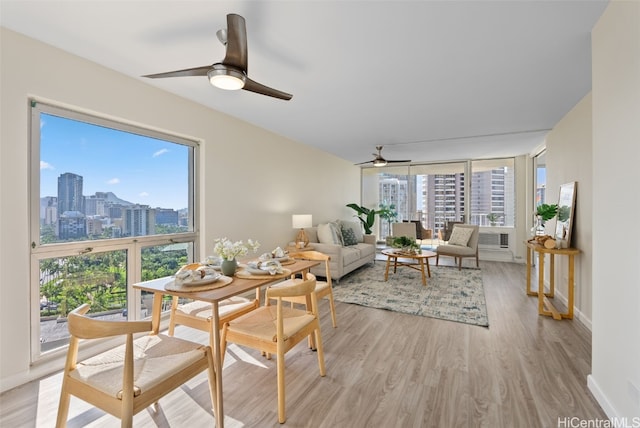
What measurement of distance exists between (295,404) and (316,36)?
2538 millimetres

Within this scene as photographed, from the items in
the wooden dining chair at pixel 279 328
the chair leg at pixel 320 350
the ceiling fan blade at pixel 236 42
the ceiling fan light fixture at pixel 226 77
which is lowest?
Answer: the chair leg at pixel 320 350

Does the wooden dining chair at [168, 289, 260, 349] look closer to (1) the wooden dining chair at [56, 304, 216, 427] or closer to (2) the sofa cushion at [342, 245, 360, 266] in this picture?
(1) the wooden dining chair at [56, 304, 216, 427]

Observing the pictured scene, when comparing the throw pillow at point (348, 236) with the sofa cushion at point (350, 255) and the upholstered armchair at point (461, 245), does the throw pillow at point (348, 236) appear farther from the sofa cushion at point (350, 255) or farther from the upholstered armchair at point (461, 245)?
the upholstered armchair at point (461, 245)

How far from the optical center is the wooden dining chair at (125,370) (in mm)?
1203

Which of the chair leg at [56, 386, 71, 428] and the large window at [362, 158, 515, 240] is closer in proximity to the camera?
the chair leg at [56, 386, 71, 428]

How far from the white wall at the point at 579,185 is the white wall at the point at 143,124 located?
3439mm

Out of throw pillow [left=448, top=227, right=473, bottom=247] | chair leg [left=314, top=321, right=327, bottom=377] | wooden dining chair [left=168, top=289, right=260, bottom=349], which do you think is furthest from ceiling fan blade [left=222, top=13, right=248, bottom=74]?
throw pillow [left=448, top=227, right=473, bottom=247]

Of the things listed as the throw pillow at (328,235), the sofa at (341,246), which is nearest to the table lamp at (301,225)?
the sofa at (341,246)

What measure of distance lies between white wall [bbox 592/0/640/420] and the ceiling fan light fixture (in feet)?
7.11

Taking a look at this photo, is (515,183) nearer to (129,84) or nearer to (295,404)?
(295,404)

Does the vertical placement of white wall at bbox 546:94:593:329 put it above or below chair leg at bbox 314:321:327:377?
above

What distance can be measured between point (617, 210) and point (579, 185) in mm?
1844

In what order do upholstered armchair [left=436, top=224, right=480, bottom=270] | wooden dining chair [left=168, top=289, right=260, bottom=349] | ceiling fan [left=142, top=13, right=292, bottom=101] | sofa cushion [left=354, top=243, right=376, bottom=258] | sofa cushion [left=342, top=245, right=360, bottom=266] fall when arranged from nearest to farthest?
ceiling fan [left=142, top=13, right=292, bottom=101] < wooden dining chair [left=168, top=289, right=260, bottom=349] < sofa cushion [left=342, top=245, right=360, bottom=266] < sofa cushion [left=354, top=243, right=376, bottom=258] < upholstered armchair [left=436, top=224, right=480, bottom=270]

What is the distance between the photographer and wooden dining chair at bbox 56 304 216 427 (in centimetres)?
120
